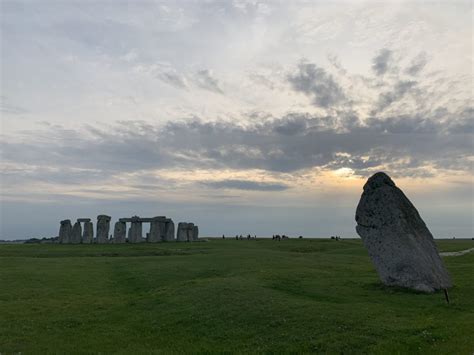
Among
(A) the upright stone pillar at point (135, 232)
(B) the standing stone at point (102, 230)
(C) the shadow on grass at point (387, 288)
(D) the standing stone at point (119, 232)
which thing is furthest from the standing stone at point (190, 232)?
(C) the shadow on grass at point (387, 288)

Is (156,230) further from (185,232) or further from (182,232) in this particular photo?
(185,232)

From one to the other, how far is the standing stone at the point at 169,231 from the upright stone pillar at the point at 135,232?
474 cm

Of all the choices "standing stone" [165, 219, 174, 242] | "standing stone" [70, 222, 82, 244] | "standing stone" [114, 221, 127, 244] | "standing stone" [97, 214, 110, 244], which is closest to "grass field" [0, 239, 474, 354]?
"standing stone" [114, 221, 127, 244]

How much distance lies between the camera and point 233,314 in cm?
1956

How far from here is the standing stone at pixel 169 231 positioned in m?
79.9

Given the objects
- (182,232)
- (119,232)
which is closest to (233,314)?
(119,232)

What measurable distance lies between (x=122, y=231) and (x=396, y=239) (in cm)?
5895

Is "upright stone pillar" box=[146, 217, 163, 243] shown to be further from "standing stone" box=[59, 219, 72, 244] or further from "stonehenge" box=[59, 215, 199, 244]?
"standing stone" box=[59, 219, 72, 244]

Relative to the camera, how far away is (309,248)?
200ft

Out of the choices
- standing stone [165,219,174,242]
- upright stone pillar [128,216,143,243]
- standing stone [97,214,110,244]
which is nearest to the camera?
standing stone [97,214,110,244]

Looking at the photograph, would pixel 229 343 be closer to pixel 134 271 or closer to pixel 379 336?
pixel 379 336

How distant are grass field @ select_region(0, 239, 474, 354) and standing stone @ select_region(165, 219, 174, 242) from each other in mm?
45738

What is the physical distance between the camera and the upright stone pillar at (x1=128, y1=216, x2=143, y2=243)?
254 feet

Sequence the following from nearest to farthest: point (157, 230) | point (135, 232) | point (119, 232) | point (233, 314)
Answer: point (233, 314), point (119, 232), point (135, 232), point (157, 230)
